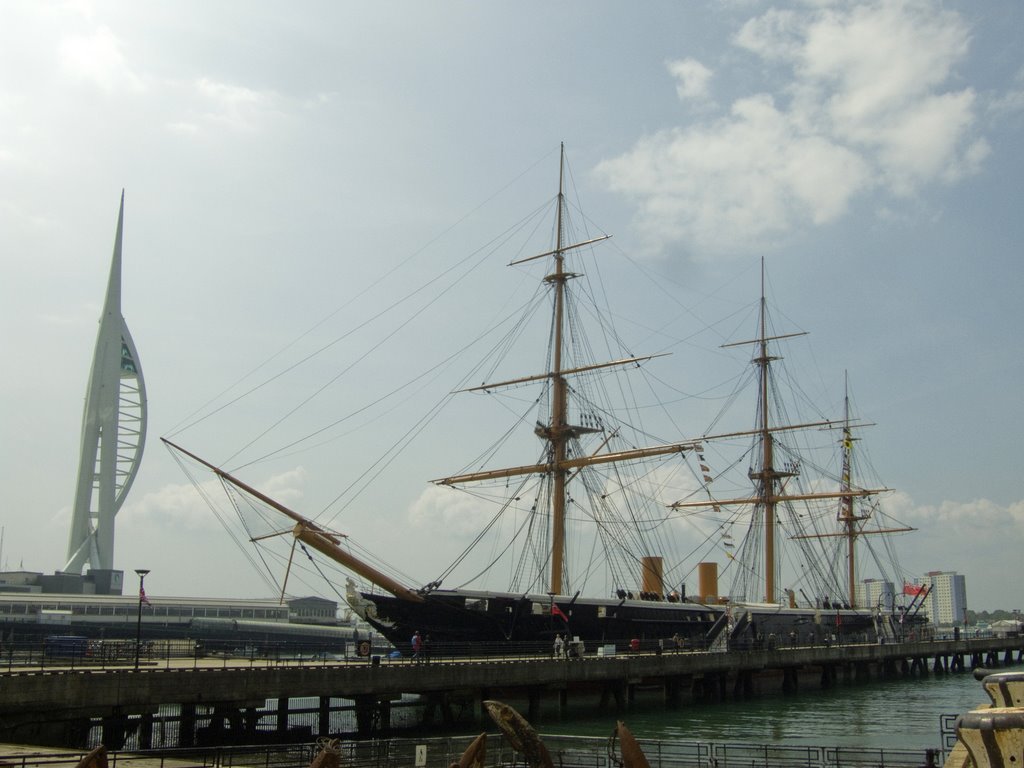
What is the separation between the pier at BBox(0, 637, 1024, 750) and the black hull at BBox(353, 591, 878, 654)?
5.34 feet

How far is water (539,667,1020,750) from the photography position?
3484 cm

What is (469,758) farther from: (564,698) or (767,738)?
(564,698)

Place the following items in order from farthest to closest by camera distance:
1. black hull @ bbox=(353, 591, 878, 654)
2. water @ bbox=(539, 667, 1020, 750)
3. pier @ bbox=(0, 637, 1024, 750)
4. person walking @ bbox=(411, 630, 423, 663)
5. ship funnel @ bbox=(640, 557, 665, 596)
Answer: ship funnel @ bbox=(640, 557, 665, 596) < black hull @ bbox=(353, 591, 878, 654) < person walking @ bbox=(411, 630, 423, 663) < water @ bbox=(539, 667, 1020, 750) < pier @ bbox=(0, 637, 1024, 750)

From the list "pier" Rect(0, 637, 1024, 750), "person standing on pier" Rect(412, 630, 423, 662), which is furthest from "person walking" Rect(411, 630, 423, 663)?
"pier" Rect(0, 637, 1024, 750)

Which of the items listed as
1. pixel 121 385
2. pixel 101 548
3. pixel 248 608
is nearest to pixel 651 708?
pixel 248 608

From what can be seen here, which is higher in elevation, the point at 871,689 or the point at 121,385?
the point at 121,385

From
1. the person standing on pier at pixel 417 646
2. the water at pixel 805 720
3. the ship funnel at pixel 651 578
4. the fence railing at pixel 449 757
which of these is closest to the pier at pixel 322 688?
the person standing on pier at pixel 417 646

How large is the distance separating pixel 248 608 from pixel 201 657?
71.4 metres

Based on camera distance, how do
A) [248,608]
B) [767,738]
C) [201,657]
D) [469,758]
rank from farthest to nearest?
[248,608] → [201,657] → [767,738] → [469,758]

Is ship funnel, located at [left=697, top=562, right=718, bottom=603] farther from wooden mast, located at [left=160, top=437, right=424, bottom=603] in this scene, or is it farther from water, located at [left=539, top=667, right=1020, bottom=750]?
wooden mast, located at [left=160, top=437, right=424, bottom=603]

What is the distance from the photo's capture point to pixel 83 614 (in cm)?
8456

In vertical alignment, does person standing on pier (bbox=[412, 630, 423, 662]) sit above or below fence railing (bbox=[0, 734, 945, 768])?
above

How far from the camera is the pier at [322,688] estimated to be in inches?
1036

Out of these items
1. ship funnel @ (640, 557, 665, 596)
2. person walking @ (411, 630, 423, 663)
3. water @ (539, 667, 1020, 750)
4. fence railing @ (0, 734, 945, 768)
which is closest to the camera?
fence railing @ (0, 734, 945, 768)
